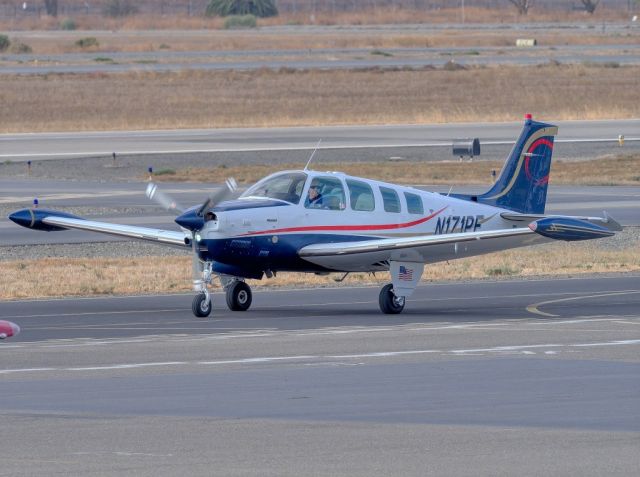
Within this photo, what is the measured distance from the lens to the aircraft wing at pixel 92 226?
21.7m

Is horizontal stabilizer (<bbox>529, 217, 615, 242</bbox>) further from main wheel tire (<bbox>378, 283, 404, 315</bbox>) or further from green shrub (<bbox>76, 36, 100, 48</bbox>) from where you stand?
green shrub (<bbox>76, 36, 100, 48</bbox>)

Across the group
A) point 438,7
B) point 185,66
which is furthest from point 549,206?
point 438,7

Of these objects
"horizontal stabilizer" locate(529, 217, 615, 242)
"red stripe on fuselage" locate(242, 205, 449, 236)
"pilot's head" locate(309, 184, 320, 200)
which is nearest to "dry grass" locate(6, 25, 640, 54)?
"red stripe on fuselage" locate(242, 205, 449, 236)

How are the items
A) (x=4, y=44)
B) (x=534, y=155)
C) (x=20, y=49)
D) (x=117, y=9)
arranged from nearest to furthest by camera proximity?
(x=534, y=155)
(x=20, y=49)
(x=4, y=44)
(x=117, y=9)

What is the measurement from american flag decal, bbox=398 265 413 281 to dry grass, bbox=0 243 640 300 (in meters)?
4.81

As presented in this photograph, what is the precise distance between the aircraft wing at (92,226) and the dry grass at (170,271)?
50.2 inches

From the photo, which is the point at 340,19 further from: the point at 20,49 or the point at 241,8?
the point at 20,49

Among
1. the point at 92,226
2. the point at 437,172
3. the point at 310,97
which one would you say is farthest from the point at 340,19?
the point at 92,226

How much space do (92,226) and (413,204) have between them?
5.30 m

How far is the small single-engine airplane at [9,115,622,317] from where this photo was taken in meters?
20.0

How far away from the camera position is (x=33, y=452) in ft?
34.7

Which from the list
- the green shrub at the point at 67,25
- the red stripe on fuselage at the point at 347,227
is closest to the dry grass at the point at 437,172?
the red stripe on fuselage at the point at 347,227

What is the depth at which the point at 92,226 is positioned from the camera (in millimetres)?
22750

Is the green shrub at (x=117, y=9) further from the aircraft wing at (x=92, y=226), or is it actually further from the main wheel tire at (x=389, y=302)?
the main wheel tire at (x=389, y=302)
